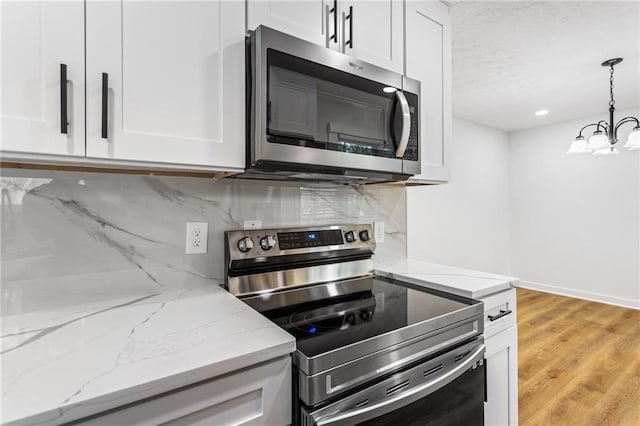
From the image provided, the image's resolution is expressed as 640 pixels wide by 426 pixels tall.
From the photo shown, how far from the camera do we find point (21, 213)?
1.02 meters

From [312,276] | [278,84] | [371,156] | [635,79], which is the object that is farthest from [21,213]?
[635,79]

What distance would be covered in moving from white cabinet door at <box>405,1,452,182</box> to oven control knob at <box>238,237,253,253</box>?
2.81 ft

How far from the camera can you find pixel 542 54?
2422 millimetres

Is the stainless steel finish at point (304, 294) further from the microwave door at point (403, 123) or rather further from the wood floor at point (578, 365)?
the wood floor at point (578, 365)

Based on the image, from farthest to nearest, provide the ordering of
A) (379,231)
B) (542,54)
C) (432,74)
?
(542,54)
(379,231)
(432,74)

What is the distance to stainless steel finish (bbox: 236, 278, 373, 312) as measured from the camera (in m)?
1.26

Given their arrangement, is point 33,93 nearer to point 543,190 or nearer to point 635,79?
point 635,79

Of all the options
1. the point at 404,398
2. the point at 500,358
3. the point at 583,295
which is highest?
the point at 404,398

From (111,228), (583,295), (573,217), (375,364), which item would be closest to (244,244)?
(111,228)

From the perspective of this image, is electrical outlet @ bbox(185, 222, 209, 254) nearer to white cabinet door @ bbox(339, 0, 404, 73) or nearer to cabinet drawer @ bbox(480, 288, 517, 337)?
white cabinet door @ bbox(339, 0, 404, 73)

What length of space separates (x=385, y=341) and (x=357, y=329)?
0.10 meters

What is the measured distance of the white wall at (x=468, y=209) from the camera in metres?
3.70

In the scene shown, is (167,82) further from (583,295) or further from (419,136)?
(583,295)

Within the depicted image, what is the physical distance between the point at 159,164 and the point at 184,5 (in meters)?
0.50
